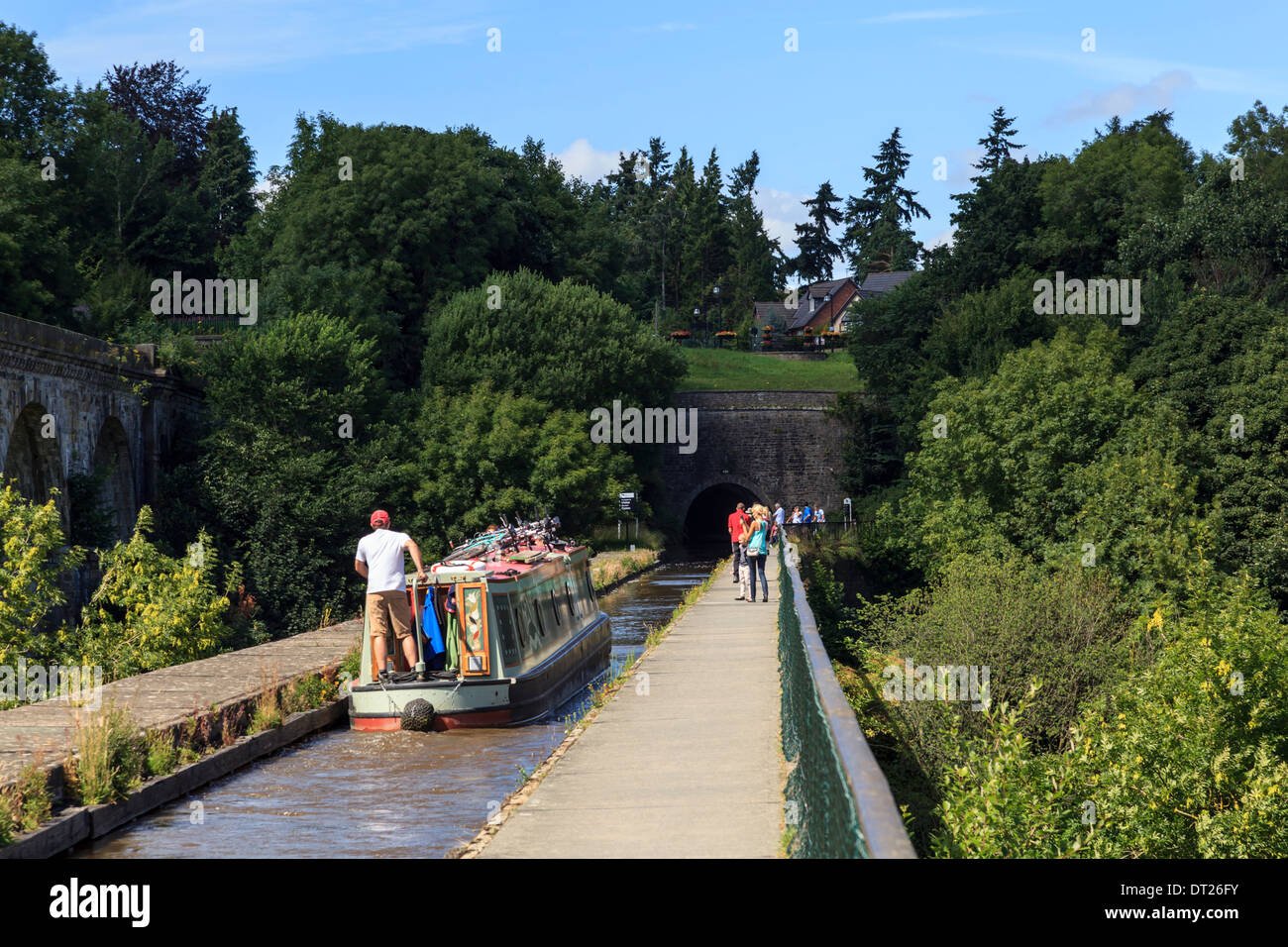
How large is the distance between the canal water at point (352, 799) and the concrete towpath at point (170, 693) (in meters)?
0.83

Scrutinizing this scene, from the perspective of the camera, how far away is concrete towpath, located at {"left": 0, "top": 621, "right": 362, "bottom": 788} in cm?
1054

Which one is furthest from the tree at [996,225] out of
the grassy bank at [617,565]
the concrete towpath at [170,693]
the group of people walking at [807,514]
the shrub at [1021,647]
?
the concrete towpath at [170,693]

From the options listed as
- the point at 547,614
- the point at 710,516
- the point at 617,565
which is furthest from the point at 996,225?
the point at 547,614

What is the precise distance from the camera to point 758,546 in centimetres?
2327

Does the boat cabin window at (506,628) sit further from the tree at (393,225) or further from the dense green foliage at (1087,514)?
the tree at (393,225)

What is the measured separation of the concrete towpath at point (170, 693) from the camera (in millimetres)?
10544

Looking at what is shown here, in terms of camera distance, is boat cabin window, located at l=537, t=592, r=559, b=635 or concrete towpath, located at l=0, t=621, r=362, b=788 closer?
concrete towpath, located at l=0, t=621, r=362, b=788

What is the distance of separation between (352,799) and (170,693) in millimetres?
3845

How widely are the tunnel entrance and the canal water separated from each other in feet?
182

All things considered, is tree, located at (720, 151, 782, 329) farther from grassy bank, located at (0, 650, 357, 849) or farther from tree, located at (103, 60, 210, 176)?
grassy bank, located at (0, 650, 357, 849)

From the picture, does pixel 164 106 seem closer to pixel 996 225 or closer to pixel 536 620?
pixel 996 225

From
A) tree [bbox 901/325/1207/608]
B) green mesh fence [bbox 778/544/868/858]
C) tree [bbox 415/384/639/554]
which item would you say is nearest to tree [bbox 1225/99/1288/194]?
tree [bbox 901/325/1207/608]
